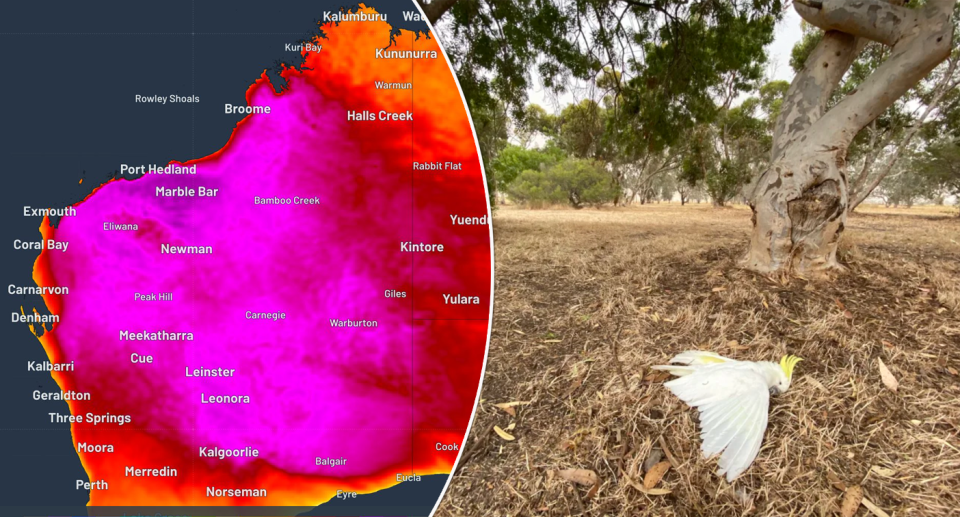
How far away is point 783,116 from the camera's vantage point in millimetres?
2418

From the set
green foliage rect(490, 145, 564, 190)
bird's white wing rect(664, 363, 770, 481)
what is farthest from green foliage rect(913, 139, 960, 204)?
bird's white wing rect(664, 363, 770, 481)

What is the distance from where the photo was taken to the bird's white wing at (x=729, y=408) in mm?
1086

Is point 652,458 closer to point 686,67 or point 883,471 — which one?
point 883,471

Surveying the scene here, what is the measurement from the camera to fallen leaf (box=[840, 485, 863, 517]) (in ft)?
3.12

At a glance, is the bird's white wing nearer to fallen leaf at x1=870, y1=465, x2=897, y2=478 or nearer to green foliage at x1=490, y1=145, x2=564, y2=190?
fallen leaf at x1=870, y1=465, x2=897, y2=478

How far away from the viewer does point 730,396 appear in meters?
1.21

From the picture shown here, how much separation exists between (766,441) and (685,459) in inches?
9.9

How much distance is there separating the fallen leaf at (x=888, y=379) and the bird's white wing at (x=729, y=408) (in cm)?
47

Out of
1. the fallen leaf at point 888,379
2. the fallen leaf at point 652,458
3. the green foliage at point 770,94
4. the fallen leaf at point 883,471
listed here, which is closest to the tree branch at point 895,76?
the fallen leaf at point 888,379

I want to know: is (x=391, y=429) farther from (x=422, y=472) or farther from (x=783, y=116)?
(x=783, y=116)

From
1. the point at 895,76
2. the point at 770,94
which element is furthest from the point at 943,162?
the point at 895,76

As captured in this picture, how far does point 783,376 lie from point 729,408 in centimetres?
30

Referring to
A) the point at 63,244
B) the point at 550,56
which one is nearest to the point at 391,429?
the point at 63,244

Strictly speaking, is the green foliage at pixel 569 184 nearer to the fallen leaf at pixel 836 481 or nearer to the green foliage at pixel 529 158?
the green foliage at pixel 529 158
